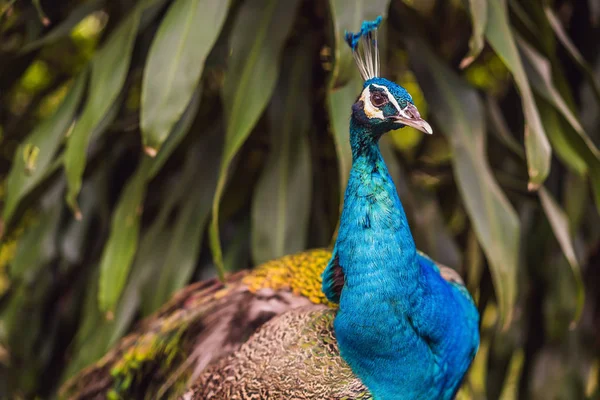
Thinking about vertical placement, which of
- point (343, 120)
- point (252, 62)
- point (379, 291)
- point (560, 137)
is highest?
point (252, 62)

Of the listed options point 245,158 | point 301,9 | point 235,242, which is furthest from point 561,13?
point 235,242

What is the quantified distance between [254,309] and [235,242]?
1.63 ft

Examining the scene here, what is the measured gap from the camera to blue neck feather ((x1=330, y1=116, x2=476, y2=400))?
95 cm

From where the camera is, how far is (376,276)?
0.95 metres

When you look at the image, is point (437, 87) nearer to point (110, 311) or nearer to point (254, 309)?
point (254, 309)

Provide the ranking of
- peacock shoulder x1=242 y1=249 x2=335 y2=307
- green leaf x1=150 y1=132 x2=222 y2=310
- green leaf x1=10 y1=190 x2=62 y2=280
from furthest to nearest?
1. green leaf x1=10 y1=190 x2=62 y2=280
2. green leaf x1=150 y1=132 x2=222 y2=310
3. peacock shoulder x1=242 y1=249 x2=335 y2=307

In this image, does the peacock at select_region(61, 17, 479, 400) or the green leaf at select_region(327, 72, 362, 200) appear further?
the green leaf at select_region(327, 72, 362, 200)

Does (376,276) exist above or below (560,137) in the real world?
above

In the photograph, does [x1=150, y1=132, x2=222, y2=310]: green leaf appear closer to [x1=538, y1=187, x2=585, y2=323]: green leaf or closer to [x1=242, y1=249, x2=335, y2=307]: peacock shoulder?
[x1=242, y1=249, x2=335, y2=307]: peacock shoulder

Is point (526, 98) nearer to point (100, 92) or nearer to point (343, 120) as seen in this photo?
point (343, 120)

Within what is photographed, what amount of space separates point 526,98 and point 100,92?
31.5 inches

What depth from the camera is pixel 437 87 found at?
60.9 inches

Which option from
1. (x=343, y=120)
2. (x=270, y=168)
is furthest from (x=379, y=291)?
(x=270, y=168)

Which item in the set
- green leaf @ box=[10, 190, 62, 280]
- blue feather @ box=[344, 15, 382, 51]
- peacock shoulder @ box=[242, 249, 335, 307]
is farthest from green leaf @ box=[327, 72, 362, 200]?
green leaf @ box=[10, 190, 62, 280]
